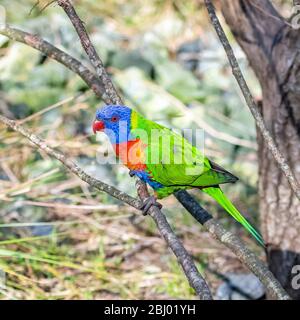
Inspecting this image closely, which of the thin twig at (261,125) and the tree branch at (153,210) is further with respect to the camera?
the thin twig at (261,125)

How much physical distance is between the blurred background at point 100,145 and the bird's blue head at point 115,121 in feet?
1.66

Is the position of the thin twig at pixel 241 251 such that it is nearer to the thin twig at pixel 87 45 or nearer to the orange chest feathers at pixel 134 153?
the orange chest feathers at pixel 134 153

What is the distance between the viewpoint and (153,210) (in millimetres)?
2357

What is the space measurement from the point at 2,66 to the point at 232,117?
7.21ft

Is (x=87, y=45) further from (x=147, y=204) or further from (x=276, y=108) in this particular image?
(x=276, y=108)

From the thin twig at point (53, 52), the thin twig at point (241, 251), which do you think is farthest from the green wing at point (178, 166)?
the thin twig at point (53, 52)

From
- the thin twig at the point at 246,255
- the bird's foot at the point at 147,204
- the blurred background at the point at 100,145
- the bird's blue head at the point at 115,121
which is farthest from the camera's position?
the blurred background at the point at 100,145

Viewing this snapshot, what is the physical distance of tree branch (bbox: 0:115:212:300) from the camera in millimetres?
1933

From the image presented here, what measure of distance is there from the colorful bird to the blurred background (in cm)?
59

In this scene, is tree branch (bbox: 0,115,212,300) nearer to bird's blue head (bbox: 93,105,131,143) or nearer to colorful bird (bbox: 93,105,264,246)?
colorful bird (bbox: 93,105,264,246)

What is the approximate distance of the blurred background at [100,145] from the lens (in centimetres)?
356

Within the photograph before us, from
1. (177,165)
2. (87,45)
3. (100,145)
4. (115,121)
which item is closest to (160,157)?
(177,165)

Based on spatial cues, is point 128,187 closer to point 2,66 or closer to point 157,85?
point 157,85

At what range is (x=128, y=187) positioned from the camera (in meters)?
4.40
